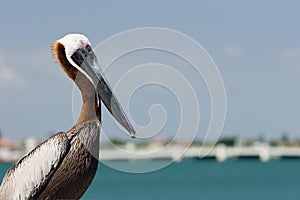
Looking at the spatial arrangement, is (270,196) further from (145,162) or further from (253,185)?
(145,162)

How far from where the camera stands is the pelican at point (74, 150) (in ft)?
21.4

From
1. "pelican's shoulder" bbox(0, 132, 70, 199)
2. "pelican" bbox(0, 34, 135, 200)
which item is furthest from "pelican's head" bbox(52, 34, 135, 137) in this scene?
"pelican's shoulder" bbox(0, 132, 70, 199)

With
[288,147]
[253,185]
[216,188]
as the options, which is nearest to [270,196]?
[216,188]

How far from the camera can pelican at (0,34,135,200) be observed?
6527 mm

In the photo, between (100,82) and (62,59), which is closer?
(100,82)

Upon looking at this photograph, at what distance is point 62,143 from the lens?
655 centimetres

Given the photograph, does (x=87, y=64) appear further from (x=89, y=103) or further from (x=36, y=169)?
(x=36, y=169)

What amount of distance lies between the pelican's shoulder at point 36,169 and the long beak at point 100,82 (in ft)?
1.25

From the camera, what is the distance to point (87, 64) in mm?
6645

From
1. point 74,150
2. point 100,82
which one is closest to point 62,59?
point 100,82

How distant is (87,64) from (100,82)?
6.5 inches

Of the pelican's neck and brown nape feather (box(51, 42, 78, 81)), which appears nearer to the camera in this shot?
the pelican's neck

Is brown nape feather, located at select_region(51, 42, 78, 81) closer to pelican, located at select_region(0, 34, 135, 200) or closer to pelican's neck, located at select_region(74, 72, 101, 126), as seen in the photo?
pelican, located at select_region(0, 34, 135, 200)

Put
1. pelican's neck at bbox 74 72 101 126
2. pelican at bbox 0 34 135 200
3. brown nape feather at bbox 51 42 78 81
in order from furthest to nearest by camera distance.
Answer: brown nape feather at bbox 51 42 78 81 < pelican's neck at bbox 74 72 101 126 < pelican at bbox 0 34 135 200
